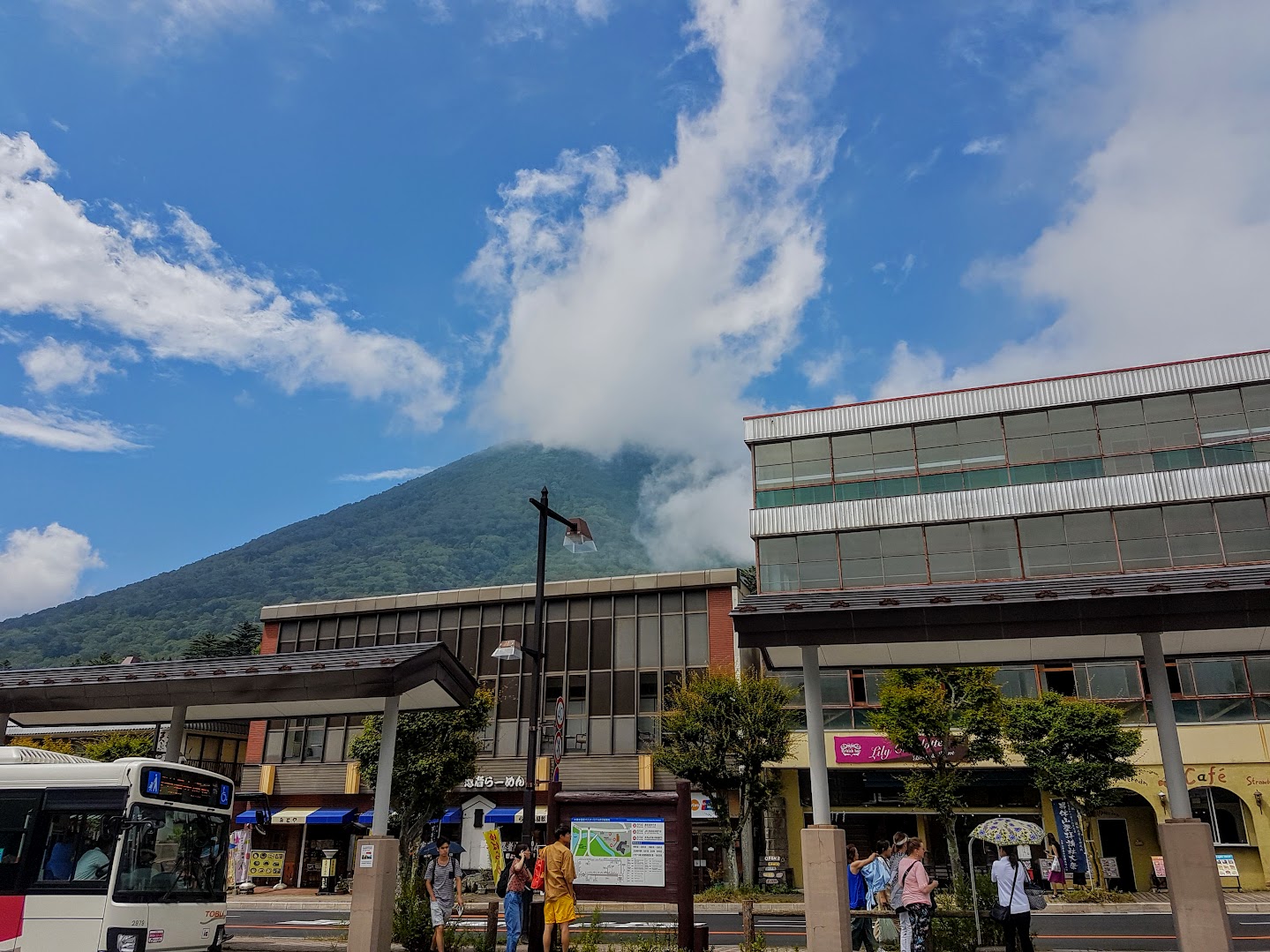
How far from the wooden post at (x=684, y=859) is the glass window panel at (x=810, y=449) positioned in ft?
88.3

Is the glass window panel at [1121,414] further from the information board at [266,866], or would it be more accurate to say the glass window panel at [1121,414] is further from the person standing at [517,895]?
the information board at [266,866]

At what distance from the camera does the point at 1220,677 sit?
3123 centimetres

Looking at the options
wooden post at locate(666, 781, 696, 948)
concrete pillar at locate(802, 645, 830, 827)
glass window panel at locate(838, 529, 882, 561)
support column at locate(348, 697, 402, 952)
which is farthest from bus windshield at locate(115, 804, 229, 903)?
glass window panel at locate(838, 529, 882, 561)

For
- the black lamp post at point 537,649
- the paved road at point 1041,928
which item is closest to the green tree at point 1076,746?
the paved road at point 1041,928

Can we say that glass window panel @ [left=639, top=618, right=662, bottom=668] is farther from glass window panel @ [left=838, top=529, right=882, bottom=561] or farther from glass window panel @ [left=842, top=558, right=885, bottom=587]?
glass window panel @ [left=838, top=529, right=882, bottom=561]

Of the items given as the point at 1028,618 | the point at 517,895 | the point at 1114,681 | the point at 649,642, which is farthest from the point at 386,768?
the point at 1114,681

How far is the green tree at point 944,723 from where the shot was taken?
28109mm

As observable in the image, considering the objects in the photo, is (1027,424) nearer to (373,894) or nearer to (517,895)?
(517,895)

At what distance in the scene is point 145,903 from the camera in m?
12.3

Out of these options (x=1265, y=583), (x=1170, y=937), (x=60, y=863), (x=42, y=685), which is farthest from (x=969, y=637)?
(x=42, y=685)

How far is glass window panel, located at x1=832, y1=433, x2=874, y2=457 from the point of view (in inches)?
1500

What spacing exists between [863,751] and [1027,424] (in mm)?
14343

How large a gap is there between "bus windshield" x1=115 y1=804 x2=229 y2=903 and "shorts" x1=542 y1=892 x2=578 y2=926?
5434 mm

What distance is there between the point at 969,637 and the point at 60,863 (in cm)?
1269
